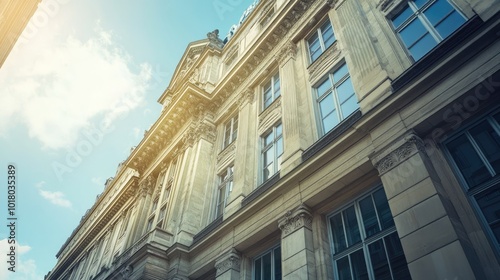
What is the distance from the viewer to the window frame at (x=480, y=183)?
254 inches

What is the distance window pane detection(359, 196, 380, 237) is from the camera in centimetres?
852

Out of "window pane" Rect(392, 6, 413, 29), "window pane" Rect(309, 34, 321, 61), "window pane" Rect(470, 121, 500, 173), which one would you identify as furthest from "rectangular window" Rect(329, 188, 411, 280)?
"window pane" Rect(309, 34, 321, 61)

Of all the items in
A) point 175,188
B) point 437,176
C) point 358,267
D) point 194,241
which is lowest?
point 358,267

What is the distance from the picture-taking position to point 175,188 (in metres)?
19.4

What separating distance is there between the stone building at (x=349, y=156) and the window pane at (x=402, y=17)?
5 cm

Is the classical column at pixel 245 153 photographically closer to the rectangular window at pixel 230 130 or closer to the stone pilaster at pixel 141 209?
the rectangular window at pixel 230 130

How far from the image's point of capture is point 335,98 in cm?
1270

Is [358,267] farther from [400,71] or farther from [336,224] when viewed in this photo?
[400,71]

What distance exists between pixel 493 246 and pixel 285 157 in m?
7.13

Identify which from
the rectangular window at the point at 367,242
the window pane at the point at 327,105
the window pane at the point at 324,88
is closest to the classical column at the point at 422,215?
the rectangular window at the point at 367,242

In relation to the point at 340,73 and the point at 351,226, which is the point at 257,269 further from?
the point at 340,73

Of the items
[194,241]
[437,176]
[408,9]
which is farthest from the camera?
[194,241]

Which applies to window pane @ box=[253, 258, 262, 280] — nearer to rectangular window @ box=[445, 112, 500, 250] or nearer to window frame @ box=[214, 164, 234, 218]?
window frame @ box=[214, 164, 234, 218]

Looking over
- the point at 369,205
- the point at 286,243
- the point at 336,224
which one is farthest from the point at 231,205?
the point at 369,205
